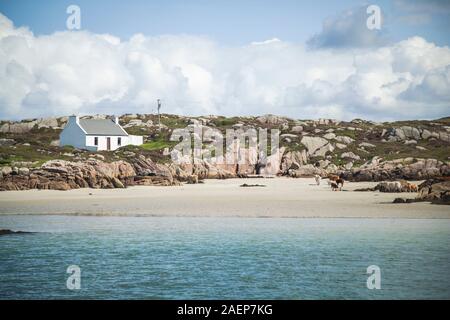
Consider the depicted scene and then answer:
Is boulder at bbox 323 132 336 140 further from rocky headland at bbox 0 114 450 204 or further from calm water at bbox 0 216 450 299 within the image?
calm water at bbox 0 216 450 299

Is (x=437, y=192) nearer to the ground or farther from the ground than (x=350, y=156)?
nearer to the ground

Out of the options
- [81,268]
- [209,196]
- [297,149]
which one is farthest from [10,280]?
[297,149]

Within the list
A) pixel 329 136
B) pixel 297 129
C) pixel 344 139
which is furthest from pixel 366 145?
pixel 297 129

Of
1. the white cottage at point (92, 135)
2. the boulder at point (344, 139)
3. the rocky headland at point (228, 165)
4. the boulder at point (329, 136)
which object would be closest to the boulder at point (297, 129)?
the rocky headland at point (228, 165)

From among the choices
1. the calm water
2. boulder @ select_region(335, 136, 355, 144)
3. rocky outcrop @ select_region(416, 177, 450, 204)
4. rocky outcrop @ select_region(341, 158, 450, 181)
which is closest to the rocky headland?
rocky outcrop @ select_region(341, 158, 450, 181)

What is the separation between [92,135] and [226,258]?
6003cm

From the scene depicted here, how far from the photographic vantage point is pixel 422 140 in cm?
8994

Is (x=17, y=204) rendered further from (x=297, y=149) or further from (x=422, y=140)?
(x=422, y=140)

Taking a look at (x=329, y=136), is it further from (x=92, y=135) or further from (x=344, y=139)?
(x=92, y=135)

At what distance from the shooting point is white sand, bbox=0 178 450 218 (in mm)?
29797

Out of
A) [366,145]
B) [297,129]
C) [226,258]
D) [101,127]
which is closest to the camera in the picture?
[226,258]

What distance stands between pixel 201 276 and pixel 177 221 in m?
10.8

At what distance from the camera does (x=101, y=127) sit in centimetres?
7950
